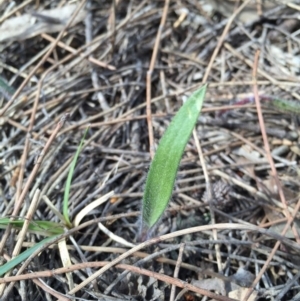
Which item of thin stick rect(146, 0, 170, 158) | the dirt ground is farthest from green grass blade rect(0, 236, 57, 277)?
thin stick rect(146, 0, 170, 158)

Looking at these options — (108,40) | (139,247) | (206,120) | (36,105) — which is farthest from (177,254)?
(108,40)

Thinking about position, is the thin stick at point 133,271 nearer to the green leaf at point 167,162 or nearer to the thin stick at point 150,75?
the green leaf at point 167,162

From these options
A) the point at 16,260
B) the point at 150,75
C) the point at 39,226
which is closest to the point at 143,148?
the point at 150,75

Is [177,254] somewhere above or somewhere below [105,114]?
below

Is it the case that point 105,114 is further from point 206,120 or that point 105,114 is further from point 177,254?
point 177,254

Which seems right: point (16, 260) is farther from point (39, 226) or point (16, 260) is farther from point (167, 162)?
point (167, 162)

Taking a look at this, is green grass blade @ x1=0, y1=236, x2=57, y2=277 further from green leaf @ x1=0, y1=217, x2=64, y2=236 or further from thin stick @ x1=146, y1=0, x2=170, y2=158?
thin stick @ x1=146, y1=0, x2=170, y2=158
